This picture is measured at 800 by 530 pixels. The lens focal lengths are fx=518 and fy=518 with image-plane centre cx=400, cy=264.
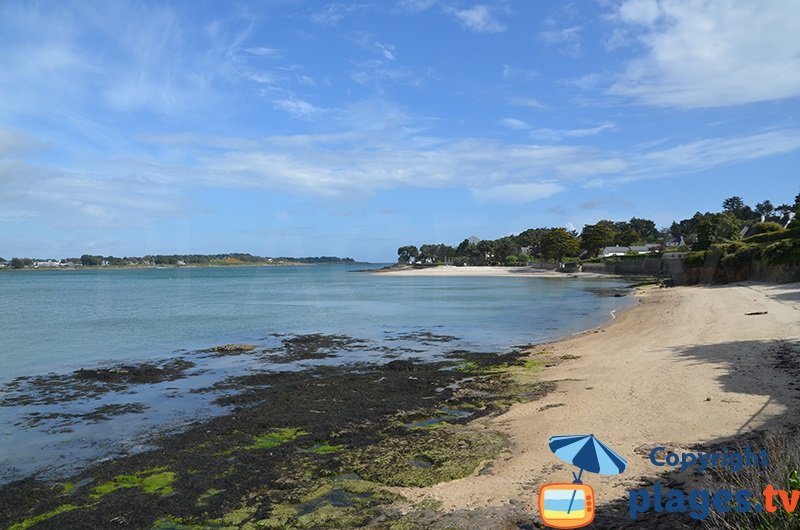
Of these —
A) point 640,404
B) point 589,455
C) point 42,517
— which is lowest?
point 42,517

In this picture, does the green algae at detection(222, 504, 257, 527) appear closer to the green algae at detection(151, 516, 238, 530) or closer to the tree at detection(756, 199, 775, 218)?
the green algae at detection(151, 516, 238, 530)

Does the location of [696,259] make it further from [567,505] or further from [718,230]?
[567,505]

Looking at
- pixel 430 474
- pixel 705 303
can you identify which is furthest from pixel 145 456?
pixel 705 303

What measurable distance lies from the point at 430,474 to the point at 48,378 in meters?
16.4

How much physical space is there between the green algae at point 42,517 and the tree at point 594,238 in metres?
127

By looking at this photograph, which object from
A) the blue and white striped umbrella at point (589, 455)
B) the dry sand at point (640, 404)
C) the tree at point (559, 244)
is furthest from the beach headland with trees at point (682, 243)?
the blue and white striped umbrella at point (589, 455)

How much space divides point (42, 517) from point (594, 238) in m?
129

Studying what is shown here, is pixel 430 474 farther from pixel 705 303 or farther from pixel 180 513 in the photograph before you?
pixel 705 303

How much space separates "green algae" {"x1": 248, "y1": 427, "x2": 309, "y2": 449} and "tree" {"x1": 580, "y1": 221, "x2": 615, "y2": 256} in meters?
123

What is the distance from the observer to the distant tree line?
83.6 m

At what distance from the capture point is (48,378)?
60.1 ft

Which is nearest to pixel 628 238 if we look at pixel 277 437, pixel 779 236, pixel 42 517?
pixel 779 236

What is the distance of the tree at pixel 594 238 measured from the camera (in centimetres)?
12362

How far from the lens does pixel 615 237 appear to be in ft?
452
